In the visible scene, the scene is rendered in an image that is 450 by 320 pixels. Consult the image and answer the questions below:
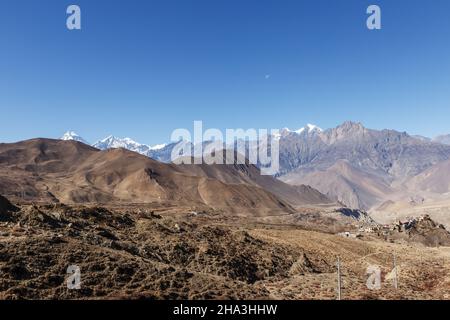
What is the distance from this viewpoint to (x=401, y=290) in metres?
33.6

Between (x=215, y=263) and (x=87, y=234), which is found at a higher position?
(x=87, y=234)

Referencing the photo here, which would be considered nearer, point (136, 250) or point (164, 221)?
point (136, 250)

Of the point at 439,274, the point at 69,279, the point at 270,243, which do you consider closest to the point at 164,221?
the point at 270,243

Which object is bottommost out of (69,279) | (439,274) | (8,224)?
(439,274)

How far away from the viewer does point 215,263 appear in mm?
39250

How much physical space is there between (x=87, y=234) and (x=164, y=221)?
17.4m

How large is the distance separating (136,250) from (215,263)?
24.6 feet
